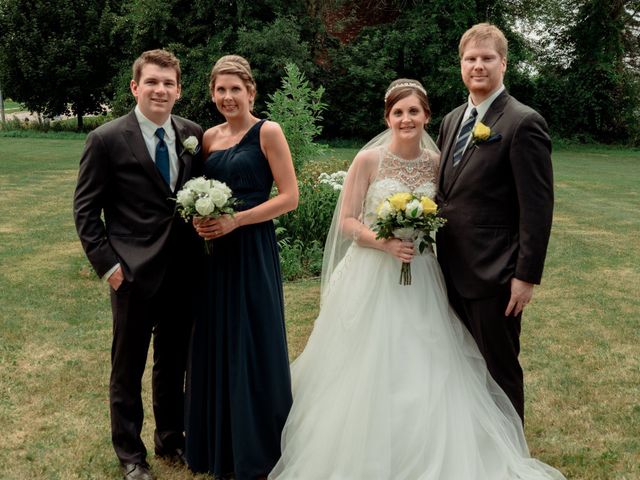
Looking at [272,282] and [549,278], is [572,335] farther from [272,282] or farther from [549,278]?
[272,282]

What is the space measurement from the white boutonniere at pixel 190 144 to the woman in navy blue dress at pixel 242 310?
127mm

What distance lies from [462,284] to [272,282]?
1.15 metres

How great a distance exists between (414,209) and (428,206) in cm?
9

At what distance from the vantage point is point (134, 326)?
3.84 m

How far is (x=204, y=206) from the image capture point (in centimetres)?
346

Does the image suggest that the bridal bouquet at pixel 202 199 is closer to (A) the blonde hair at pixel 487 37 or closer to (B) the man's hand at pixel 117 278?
(B) the man's hand at pixel 117 278

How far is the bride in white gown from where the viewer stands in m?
3.77

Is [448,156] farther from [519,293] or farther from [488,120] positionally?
[519,293]

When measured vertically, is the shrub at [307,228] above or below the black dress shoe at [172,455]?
above

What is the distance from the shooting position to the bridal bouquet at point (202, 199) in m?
3.48

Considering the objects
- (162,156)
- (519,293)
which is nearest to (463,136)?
(519,293)

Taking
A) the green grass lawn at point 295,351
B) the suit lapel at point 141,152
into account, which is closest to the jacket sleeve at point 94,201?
the suit lapel at point 141,152

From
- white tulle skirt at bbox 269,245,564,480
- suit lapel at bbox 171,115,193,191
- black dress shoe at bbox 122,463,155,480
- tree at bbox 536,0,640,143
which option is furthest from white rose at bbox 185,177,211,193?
tree at bbox 536,0,640,143

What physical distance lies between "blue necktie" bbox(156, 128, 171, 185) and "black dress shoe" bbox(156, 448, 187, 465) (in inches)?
69.2
